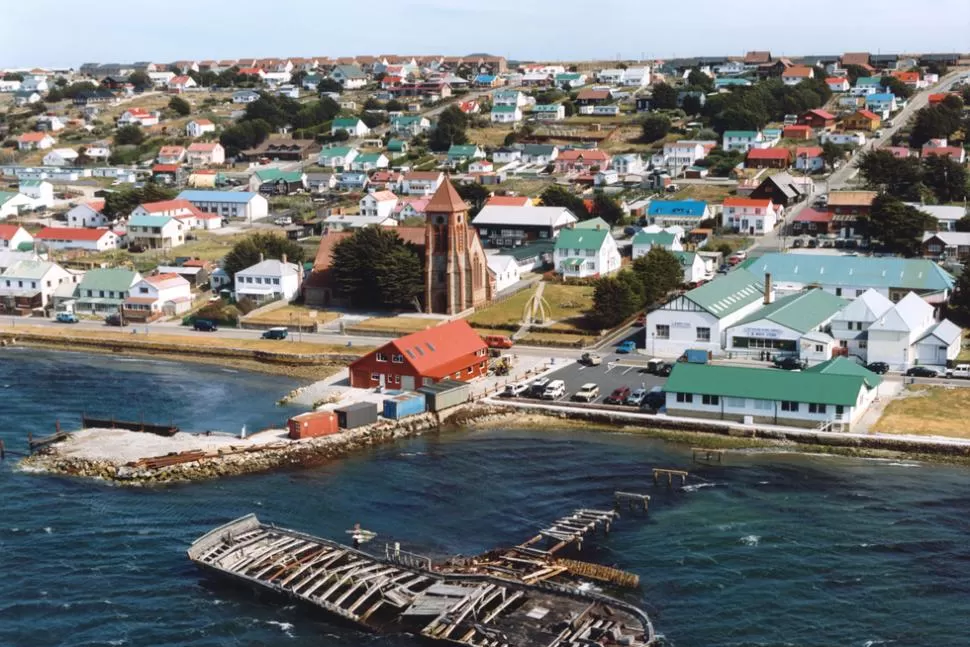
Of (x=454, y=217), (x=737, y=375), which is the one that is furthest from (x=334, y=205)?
(x=737, y=375)

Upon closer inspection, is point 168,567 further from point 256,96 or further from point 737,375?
point 256,96

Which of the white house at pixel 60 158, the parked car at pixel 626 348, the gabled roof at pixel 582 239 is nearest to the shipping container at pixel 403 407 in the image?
the parked car at pixel 626 348

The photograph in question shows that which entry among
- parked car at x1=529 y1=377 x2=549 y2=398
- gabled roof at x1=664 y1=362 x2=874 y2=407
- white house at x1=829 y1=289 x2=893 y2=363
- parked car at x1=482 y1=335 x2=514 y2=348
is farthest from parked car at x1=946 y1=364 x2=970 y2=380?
parked car at x1=482 y1=335 x2=514 y2=348

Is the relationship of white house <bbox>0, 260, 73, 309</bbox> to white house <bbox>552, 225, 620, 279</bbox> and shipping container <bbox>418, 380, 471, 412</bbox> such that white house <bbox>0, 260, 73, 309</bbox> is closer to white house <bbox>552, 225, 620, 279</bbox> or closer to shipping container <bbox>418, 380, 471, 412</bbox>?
white house <bbox>552, 225, 620, 279</bbox>

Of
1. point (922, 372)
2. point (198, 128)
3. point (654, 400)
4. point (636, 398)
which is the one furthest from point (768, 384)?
point (198, 128)

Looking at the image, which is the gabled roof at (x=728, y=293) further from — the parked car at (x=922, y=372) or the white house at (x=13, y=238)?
the white house at (x=13, y=238)

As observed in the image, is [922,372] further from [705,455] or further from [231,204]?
[231,204]
